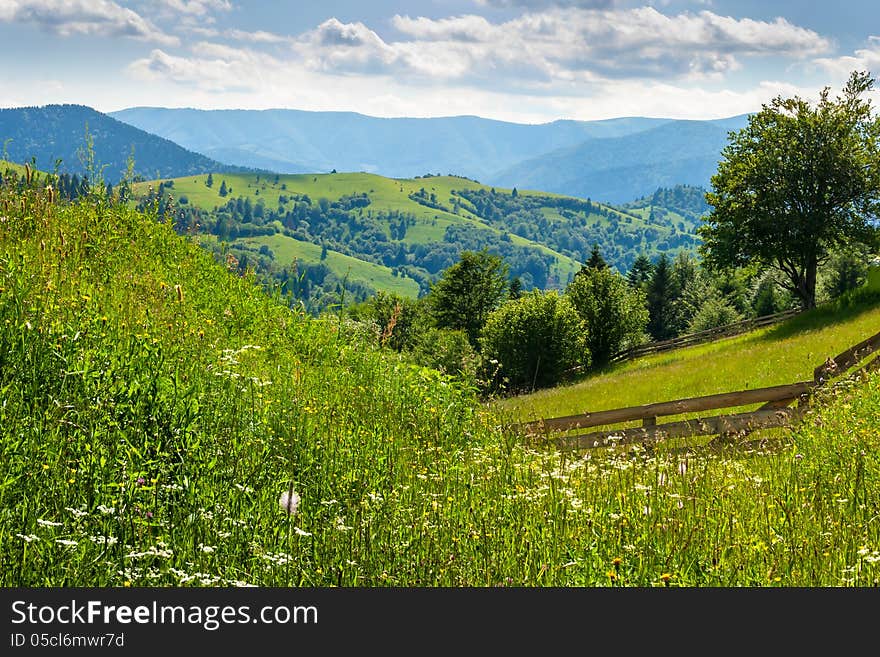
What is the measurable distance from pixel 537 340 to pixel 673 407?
43342mm

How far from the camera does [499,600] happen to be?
350cm

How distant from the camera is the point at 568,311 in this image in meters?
54.5

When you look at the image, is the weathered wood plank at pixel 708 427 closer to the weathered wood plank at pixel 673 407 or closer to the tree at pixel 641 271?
the weathered wood plank at pixel 673 407

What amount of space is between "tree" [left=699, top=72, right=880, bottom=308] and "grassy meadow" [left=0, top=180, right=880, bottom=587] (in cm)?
Answer: 3318

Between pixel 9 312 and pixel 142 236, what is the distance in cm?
504

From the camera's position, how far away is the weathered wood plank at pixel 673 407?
10.5 metres

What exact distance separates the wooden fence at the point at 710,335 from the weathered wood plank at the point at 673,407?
39.0 meters

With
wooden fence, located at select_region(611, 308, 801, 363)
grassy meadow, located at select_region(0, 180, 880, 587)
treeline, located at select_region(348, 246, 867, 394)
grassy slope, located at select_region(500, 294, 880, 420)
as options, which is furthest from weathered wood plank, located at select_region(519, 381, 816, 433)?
wooden fence, located at select_region(611, 308, 801, 363)

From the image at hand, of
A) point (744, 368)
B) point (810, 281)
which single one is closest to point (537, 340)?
point (810, 281)

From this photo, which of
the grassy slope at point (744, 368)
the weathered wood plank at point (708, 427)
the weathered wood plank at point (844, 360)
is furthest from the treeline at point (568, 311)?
the weathered wood plank at point (708, 427)

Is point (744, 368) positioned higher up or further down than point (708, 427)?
further down

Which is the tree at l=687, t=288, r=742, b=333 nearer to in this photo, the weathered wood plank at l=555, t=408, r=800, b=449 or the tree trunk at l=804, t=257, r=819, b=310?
the tree trunk at l=804, t=257, r=819, b=310

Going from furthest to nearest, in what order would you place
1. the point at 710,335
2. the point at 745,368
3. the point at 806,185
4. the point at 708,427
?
the point at 710,335 < the point at 806,185 < the point at 745,368 < the point at 708,427

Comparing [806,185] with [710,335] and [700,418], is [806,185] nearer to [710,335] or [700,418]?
[710,335]
